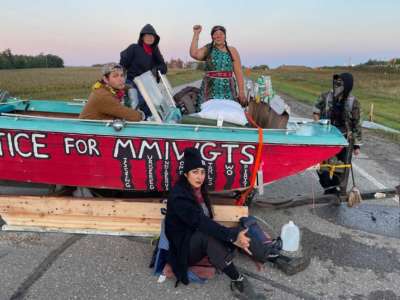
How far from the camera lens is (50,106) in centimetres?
581

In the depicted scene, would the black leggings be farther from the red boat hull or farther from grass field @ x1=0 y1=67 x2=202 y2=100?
grass field @ x1=0 y1=67 x2=202 y2=100

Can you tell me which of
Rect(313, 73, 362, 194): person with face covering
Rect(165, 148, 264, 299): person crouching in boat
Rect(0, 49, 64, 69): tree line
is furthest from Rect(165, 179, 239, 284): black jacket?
Rect(0, 49, 64, 69): tree line

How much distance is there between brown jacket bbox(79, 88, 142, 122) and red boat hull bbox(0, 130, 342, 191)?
0.33 metres

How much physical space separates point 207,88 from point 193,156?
192 centimetres

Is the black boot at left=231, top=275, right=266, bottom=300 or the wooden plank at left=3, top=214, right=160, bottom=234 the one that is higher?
the wooden plank at left=3, top=214, right=160, bottom=234

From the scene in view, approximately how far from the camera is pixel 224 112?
4.01m

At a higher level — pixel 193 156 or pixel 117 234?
pixel 193 156

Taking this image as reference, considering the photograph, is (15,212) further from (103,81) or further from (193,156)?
(193,156)

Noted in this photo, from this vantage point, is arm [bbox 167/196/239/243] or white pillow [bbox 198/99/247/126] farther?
white pillow [bbox 198/99/247/126]

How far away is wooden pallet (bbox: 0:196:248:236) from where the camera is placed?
13.3ft

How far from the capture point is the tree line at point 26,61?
71.4 m

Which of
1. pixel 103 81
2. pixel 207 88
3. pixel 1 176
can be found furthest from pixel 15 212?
pixel 207 88

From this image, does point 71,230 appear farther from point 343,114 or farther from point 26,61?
point 26,61

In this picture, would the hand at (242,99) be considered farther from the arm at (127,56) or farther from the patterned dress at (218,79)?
the arm at (127,56)
